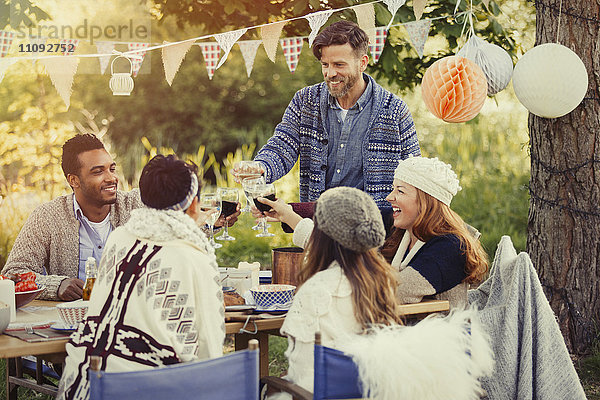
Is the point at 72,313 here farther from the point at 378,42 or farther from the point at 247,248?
the point at 247,248

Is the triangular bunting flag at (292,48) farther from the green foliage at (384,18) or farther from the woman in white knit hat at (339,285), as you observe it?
the woman in white knit hat at (339,285)

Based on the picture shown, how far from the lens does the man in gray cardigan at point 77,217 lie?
355cm

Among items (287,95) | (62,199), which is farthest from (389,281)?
(287,95)

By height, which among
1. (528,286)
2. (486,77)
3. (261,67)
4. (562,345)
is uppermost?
(261,67)

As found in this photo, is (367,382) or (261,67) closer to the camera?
(367,382)

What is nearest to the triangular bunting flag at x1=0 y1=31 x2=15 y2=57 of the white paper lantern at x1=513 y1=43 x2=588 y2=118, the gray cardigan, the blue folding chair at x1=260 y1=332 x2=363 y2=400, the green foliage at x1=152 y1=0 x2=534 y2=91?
the gray cardigan

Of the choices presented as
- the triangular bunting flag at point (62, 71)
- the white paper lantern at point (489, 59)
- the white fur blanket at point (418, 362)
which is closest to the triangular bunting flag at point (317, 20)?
the white paper lantern at point (489, 59)

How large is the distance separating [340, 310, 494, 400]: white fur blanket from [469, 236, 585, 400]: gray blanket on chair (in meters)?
0.95

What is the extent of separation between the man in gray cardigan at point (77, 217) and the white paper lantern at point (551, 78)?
7.17 feet

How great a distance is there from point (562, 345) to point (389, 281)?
111cm

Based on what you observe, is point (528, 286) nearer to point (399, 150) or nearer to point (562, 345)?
point (562, 345)

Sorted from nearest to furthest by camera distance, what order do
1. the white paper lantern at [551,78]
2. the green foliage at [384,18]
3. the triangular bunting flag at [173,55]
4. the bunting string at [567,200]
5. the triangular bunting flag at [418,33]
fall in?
the white paper lantern at [551,78] → the bunting string at [567,200] → the triangular bunting flag at [173,55] → the triangular bunting flag at [418,33] → the green foliage at [384,18]

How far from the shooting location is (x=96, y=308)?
7.52 feet

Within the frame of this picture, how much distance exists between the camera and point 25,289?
286 cm
